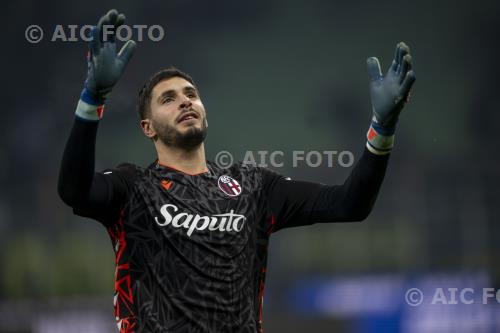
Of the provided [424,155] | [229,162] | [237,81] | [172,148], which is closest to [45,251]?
[229,162]

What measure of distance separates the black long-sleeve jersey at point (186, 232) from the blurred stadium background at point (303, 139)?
152cm

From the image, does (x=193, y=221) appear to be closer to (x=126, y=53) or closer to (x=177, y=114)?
(x=177, y=114)

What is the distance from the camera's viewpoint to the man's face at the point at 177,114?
8.88 feet

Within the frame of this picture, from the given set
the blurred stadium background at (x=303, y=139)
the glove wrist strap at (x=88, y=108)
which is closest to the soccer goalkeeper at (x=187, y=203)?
the glove wrist strap at (x=88, y=108)

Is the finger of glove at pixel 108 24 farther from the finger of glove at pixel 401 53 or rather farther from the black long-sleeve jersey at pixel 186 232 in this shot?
the finger of glove at pixel 401 53

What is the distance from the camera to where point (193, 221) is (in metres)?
2.58

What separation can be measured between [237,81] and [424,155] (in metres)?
1.08

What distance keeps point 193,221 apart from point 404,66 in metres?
0.81

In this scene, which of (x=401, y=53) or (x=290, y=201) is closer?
Result: (x=401, y=53)

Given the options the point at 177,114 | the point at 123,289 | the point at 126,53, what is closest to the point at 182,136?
the point at 177,114

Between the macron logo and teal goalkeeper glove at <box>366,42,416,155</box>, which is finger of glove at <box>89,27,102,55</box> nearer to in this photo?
the macron logo

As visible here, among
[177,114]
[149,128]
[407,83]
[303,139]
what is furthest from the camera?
[303,139]

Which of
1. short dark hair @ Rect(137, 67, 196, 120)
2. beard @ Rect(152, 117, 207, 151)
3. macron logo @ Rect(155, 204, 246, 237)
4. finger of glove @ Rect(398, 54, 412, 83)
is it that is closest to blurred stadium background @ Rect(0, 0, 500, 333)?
short dark hair @ Rect(137, 67, 196, 120)

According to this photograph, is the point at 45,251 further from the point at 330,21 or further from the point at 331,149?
the point at 330,21
